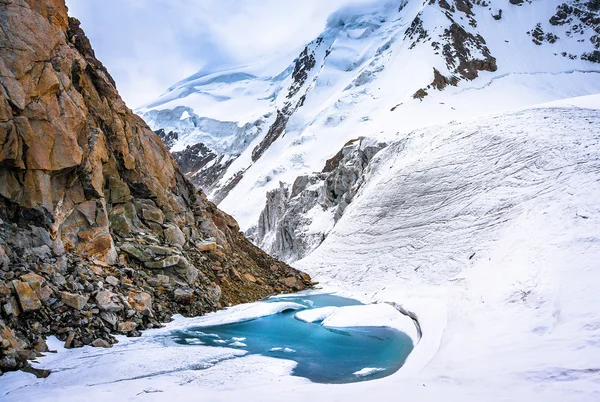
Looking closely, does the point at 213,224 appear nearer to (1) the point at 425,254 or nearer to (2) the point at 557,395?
(1) the point at 425,254

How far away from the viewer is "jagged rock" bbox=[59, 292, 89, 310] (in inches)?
447

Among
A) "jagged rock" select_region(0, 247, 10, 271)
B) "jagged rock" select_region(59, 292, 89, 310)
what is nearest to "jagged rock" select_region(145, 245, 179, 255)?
"jagged rock" select_region(59, 292, 89, 310)

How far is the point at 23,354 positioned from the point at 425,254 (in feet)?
68.1

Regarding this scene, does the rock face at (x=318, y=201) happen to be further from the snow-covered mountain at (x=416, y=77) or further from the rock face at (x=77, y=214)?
the rock face at (x=77, y=214)

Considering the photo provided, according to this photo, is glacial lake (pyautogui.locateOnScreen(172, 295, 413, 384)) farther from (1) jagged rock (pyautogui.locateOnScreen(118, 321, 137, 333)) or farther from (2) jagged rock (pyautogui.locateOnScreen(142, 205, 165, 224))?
(2) jagged rock (pyautogui.locateOnScreen(142, 205, 165, 224))

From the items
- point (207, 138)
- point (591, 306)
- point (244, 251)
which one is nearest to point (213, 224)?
A: point (244, 251)

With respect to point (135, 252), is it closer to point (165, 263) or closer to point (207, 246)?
point (165, 263)

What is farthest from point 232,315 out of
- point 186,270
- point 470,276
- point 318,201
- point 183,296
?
point 318,201

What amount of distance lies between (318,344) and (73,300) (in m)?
7.64

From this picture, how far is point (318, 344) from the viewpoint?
552 inches

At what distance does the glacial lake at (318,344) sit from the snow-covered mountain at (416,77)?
30480mm

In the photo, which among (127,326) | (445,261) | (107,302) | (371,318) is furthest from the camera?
(445,261)

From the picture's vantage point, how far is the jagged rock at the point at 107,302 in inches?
483

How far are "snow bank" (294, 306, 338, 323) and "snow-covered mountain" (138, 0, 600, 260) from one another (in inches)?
1078
